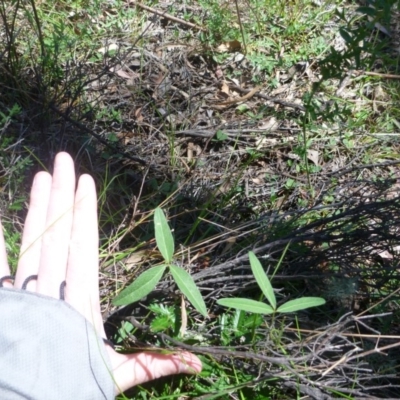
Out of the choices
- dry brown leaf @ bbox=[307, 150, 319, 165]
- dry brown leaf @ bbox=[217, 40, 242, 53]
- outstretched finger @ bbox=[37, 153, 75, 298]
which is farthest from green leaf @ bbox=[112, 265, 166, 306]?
dry brown leaf @ bbox=[217, 40, 242, 53]

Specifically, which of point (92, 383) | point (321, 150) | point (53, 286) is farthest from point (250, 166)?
point (92, 383)

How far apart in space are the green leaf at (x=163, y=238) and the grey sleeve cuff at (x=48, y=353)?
0.29m

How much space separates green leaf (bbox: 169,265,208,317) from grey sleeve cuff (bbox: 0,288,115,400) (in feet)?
0.93

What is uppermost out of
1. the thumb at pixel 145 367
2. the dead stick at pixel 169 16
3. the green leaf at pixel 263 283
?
the dead stick at pixel 169 16

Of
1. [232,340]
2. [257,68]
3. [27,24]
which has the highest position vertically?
[27,24]

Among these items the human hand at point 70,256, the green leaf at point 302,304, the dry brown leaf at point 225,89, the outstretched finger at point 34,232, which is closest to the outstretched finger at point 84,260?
the human hand at point 70,256

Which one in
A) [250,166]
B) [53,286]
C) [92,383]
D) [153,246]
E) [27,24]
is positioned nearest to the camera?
[92,383]

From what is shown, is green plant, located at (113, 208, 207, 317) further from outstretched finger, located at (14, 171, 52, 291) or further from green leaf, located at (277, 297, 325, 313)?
outstretched finger, located at (14, 171, 52, 291)

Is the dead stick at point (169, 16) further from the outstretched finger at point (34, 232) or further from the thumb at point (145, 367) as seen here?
the thumb at point (145, 367)

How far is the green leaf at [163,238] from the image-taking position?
155 centimetres

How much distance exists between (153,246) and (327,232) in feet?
1.83

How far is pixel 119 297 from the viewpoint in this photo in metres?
1.54

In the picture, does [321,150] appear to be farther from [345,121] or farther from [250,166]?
[250,166]

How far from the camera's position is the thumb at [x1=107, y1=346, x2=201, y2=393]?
5.26 ft
